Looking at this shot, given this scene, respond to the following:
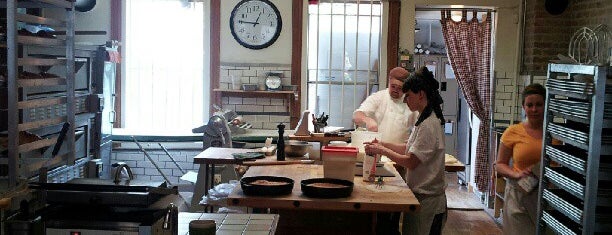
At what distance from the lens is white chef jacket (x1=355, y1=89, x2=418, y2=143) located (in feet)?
20.2

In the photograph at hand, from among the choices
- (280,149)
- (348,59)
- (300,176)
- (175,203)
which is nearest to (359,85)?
(348,59)

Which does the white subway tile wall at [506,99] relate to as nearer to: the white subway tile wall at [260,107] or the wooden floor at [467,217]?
the wooden floor at [467,217]

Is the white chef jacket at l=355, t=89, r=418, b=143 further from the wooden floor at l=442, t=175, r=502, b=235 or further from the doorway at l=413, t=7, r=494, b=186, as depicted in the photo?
the doorway at l=413, t=7, r=494, b=186

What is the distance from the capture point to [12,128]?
15.7 ft

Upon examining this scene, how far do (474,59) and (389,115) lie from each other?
8.33 ft

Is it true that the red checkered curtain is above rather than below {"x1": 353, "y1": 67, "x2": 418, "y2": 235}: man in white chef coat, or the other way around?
above

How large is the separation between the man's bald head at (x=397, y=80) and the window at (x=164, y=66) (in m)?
2.83

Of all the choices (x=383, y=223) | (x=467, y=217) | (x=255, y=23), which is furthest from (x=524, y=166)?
(x=255, y=23)

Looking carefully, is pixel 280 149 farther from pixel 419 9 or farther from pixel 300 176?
pixel 419 9

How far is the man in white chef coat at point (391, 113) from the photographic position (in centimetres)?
600

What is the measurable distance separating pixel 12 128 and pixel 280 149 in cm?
195

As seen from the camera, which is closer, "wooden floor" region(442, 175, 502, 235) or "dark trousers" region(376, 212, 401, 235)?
"dark trousers" region(376, 212, 401, 235)

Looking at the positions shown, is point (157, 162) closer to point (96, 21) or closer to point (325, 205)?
point (96, 21)

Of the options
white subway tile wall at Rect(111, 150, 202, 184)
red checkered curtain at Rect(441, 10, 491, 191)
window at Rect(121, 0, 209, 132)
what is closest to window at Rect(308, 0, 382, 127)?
red checkered curtain at Rect(441, 10, 491, 191)
